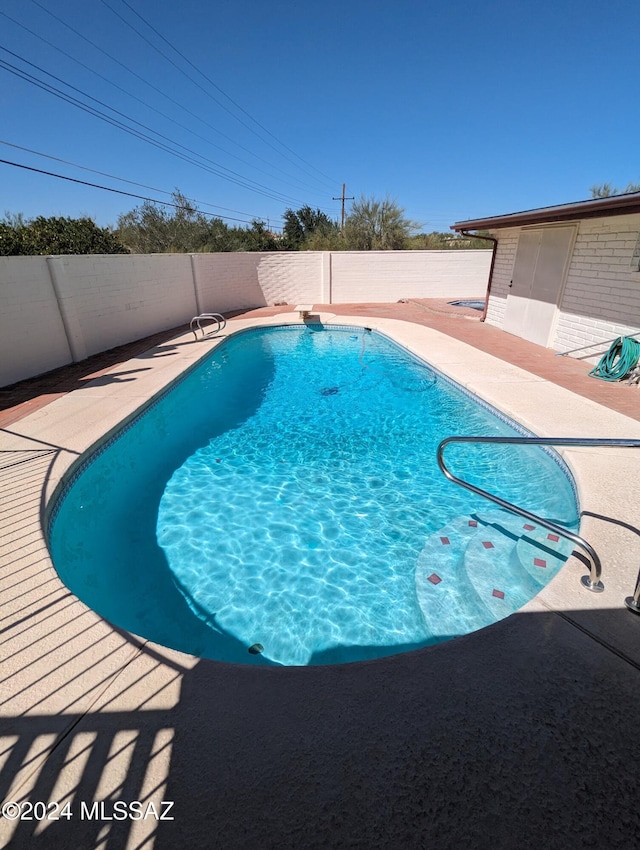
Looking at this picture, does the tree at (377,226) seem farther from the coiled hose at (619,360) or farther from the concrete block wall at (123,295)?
the coiled hose at (619,360)

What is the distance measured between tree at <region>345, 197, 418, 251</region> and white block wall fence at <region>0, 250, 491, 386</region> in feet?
19.8

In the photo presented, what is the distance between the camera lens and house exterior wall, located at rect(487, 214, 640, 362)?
22.2 feet

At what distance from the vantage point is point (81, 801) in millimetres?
1483

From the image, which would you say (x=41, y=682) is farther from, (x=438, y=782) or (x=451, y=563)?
(x=451, y=563)

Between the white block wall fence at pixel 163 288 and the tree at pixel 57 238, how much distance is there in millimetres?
9621

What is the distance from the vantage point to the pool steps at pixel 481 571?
123 inches

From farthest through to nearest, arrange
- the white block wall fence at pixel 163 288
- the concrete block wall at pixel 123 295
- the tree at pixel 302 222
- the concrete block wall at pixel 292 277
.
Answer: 1. the tree at pixel 302 222
2. the concrete block wall at pixel 292 277
3. the concrete block wall at pixel 123 295
4. the white block wall fence at pixel 163 288

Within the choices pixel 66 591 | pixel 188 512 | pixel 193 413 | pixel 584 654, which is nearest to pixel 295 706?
pixel 584 654

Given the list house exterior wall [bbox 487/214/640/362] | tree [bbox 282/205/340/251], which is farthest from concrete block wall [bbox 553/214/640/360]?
tree [bbox 282/205/340/251]

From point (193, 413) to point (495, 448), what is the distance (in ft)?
16.4

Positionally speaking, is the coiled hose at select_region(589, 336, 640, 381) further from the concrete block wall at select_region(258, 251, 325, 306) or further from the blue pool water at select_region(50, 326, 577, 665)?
the concrete block wall at select_region(258, 251, 325, 306)

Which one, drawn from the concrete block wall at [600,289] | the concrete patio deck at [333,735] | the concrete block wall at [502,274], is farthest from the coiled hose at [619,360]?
the concrete patio deck at [333,735]

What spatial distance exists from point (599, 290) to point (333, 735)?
8.70 m

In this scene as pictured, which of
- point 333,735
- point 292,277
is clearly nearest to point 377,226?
point 292,277
